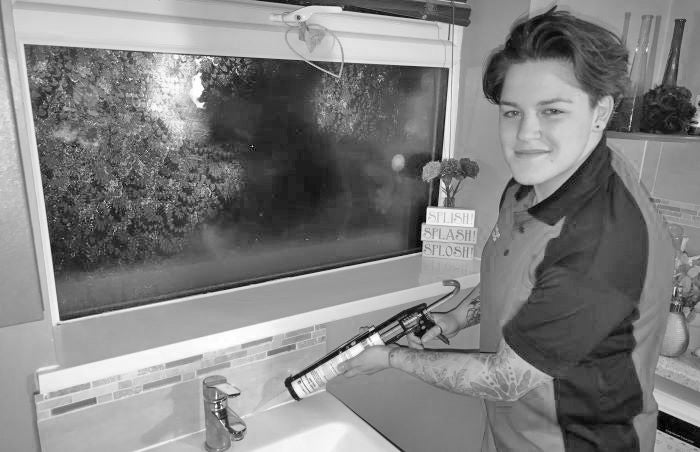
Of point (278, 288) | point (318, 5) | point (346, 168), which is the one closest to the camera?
point (318, 5)

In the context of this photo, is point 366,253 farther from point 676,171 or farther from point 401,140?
point 676,171

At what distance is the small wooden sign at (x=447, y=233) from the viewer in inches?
59.9

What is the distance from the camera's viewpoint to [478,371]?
900 mm

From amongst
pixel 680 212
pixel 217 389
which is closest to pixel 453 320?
pixel 217 389

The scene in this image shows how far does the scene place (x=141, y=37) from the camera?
103 cm

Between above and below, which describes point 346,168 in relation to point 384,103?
below

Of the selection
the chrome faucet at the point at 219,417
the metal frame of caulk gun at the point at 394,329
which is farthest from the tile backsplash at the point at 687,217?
the chrome faucet at the point at 219,417

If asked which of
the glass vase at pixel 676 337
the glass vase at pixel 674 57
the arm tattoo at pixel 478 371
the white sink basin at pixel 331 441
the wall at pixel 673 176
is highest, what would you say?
the glass vase at pixel 674 57

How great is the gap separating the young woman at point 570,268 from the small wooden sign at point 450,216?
50cm

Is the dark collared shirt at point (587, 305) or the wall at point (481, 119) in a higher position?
the wall at point (481, 119)

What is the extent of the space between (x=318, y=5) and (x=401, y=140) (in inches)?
18.9

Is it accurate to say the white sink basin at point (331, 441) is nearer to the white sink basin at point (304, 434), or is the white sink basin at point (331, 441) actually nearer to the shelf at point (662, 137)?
the white sink basin at point (304, 434)

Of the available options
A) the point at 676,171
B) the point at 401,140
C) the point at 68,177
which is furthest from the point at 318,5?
the point at 676,171

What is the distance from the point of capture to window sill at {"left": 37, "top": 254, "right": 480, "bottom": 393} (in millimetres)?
964
